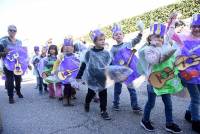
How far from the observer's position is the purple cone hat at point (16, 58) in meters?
7.86

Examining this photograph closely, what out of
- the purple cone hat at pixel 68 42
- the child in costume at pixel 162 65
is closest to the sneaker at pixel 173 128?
the child in costume at pixel 162 65

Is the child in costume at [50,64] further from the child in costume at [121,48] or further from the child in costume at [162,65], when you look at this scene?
the child in costume at [162,65]

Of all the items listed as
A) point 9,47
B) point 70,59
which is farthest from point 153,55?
point 9,47

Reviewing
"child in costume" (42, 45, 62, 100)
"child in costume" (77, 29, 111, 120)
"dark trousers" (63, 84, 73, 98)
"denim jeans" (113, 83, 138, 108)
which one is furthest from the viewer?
"child in costume" (42, 45, 62, 100)

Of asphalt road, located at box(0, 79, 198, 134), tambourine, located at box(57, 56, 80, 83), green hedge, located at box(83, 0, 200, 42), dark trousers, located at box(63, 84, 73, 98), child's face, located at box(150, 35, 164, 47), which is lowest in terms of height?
asphalt road, located at box(0, 79, 198, 134)

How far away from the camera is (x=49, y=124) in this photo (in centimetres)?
562

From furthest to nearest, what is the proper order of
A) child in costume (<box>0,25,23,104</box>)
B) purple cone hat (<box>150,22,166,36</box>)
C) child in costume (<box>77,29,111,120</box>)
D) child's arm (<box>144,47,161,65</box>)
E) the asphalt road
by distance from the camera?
1. child in costume (<box>0,25,23,104</box>)
2. child in costume (<box>77,29,111,120</box>)
3. the asphalt road
4. purple cone hat (<box>150,22,166,36</box>)
5. child's arm (<box>144,47,161,65</box>)

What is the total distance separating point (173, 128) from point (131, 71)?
1.37 meters

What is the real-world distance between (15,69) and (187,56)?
16.1 ft

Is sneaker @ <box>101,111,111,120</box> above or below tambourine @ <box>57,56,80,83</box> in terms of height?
below

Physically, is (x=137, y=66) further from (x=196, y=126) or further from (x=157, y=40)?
(x=196, y=126)

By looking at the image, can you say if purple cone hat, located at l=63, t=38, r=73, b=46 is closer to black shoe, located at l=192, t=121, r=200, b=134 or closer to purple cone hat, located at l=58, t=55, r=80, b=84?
purple cone hat, located at l=58, t=55, r=80, b=84

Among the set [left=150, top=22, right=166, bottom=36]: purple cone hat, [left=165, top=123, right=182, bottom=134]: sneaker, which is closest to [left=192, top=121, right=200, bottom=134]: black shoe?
[left=165, top=123, right=182, bottom=134]: sneaker

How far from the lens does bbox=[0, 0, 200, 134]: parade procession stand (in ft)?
15.1
